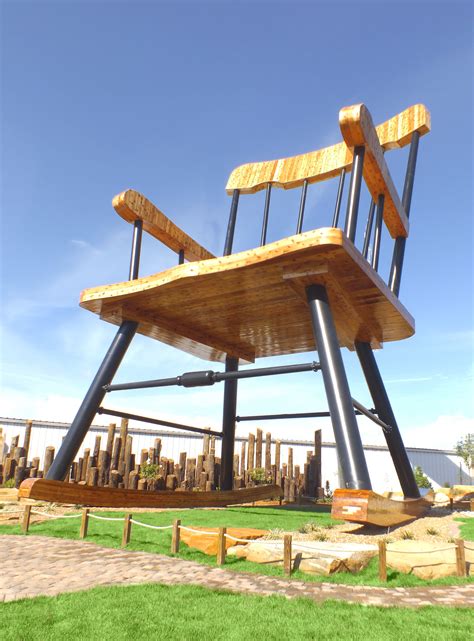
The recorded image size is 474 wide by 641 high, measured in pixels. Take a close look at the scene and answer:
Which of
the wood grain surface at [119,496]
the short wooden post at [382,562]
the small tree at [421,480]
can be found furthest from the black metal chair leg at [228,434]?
the small tree at [421,480]

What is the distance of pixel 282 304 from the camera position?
998 cm

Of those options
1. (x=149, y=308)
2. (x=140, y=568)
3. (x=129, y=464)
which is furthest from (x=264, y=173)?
(x=129, y=464)

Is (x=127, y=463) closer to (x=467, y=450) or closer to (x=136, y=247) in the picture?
(x=136, y=247)

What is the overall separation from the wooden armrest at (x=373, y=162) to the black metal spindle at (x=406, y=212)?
0.28m

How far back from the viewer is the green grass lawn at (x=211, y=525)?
6.41 metres

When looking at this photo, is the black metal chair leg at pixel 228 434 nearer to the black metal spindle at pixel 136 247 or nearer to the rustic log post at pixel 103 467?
the black metal spindle at pixel 136 247

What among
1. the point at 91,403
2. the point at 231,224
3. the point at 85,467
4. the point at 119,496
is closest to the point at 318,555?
the point at 119,496

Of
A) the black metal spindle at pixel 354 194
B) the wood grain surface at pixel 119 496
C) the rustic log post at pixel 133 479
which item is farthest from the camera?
the rustic log post at pixel 133 479

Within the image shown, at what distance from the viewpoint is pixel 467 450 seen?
49.5 m

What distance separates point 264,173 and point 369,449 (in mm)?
24590

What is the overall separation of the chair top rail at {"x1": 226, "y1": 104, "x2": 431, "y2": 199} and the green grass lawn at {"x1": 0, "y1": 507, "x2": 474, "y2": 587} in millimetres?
7487

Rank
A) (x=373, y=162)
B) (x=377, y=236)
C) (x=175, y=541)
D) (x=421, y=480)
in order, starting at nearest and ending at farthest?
(x=175, y=541), (x=373, y=162), (x=377, y=236), (x=421, y=480)

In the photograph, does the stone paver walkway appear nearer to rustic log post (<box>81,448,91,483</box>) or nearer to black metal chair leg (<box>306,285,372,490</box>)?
black metal chair leg (<box>306,285,372,490</box>)

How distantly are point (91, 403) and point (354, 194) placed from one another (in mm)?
6202
